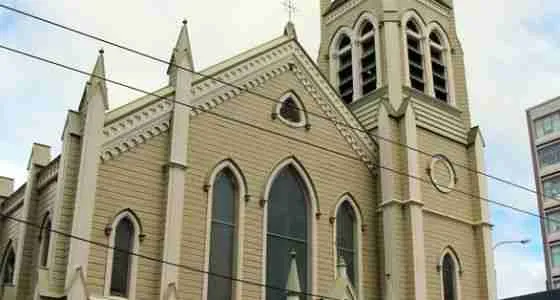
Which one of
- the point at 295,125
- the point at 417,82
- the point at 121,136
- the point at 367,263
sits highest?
the point at 417,82

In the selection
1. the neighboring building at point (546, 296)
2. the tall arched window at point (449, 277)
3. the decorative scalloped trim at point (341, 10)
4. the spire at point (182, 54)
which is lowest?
the neighboring building at point (546, 296)

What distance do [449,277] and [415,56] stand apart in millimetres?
9020

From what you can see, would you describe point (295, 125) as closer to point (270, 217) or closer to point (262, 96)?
point (262, 96)

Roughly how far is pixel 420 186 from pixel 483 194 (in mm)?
3228

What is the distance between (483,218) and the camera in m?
28.6

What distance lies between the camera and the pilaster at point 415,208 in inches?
1006

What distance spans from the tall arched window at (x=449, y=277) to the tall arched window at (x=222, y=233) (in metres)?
7.96

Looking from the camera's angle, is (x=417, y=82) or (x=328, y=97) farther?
(x=417, y=82)

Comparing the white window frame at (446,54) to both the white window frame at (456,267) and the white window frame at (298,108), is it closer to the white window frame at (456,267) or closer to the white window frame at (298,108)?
the white window frame at (456,267)

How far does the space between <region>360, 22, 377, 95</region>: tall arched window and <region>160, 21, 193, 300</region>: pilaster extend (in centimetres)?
916

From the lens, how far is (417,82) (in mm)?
30781

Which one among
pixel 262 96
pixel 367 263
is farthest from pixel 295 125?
pixel 367 263

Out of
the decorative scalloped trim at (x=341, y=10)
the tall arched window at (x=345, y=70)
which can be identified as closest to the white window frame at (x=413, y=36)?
the decorative scalloped trim at (x=341, y=10)

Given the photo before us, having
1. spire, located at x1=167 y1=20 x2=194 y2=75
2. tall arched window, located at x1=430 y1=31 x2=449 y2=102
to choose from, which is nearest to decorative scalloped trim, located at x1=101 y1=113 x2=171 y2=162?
spire, located at x1=167 y1=20 x2=194 y2=75
